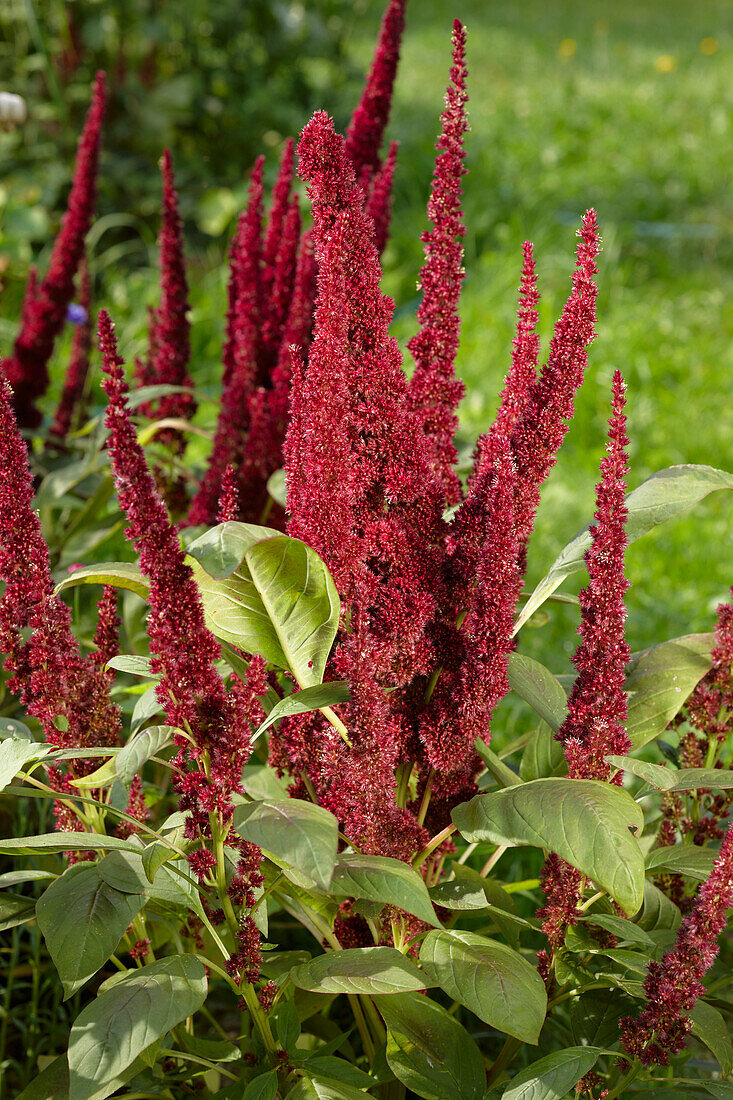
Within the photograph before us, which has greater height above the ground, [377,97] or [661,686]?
[377,97]

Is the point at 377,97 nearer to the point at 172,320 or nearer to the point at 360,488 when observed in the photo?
the point at 172,320

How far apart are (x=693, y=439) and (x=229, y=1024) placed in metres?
2.94

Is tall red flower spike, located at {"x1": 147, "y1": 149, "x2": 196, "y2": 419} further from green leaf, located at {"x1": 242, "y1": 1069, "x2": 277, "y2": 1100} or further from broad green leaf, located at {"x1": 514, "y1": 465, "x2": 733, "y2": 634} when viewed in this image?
green leaf, located at {"x1": 242, "y1": 1069, "x2": 277, "y2": 1100}

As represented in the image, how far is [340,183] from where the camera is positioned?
43.8 inches

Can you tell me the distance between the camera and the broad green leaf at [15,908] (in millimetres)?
1254

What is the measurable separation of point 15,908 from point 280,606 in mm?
507

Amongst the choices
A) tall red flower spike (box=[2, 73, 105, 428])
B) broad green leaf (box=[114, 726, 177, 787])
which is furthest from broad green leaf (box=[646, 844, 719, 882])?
tall red flower spike (box=[2, 73, 105, 428])

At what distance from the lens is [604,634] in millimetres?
1106

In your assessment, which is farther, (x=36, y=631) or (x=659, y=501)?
(x=659, y=501)

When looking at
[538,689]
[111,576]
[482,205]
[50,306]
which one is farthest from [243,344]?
[482,205]

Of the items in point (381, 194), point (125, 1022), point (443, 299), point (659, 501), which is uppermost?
point (381, 194)

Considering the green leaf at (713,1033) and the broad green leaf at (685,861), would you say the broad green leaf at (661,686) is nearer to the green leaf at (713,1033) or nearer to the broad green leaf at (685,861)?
the broad green leaf at (685,861)

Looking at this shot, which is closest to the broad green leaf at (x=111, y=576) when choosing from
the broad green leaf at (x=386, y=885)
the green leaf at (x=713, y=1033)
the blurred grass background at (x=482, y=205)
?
the broad green leaf at (x=386, y=885)

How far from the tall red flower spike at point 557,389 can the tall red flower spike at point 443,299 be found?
0.17 metres
